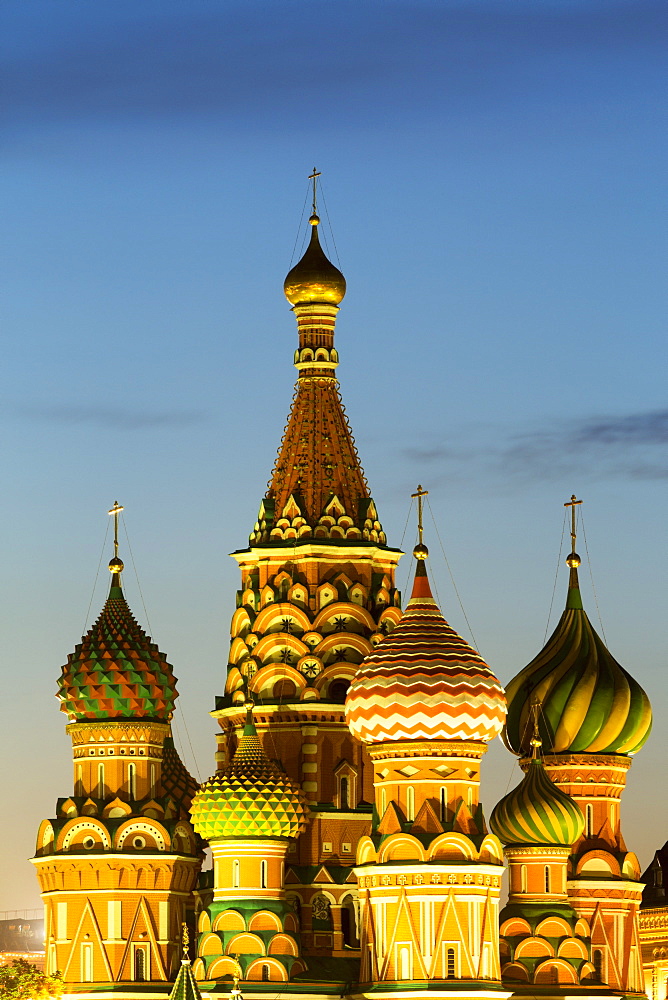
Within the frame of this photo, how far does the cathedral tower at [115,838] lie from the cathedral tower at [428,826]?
5379 millimetres

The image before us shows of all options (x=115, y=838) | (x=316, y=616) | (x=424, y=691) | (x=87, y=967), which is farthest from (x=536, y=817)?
(x=87, y=967)

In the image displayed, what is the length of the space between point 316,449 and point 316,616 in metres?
3.70

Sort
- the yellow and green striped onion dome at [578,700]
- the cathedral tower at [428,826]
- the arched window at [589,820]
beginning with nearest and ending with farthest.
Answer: the cathedral tower at [428,826] < the arched window at [589,820] < the yellow and green striped onion dome at [578,700]

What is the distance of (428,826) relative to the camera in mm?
57219

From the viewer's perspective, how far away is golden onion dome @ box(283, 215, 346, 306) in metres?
64.0

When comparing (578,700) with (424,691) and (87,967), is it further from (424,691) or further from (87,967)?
(87,967)

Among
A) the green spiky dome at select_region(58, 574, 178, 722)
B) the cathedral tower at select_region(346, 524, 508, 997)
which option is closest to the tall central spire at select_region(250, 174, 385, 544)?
the green spiky dome at select_region(58, 574, 178, 722)

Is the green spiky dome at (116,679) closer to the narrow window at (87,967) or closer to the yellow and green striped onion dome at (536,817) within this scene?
the narrow window at (87,967)

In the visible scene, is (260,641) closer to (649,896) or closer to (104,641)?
(104,641)

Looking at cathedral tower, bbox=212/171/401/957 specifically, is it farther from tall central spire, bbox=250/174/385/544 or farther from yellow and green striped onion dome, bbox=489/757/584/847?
yellow and green striped onion dome, bbox=489/757/584/847

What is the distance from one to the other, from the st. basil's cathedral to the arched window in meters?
0.07

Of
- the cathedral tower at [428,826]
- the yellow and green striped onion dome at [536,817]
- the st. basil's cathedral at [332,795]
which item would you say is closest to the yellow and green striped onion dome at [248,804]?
the st. basil's cathedral at [332,795]

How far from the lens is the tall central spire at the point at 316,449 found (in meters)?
62.7

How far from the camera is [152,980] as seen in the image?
61281 mm
